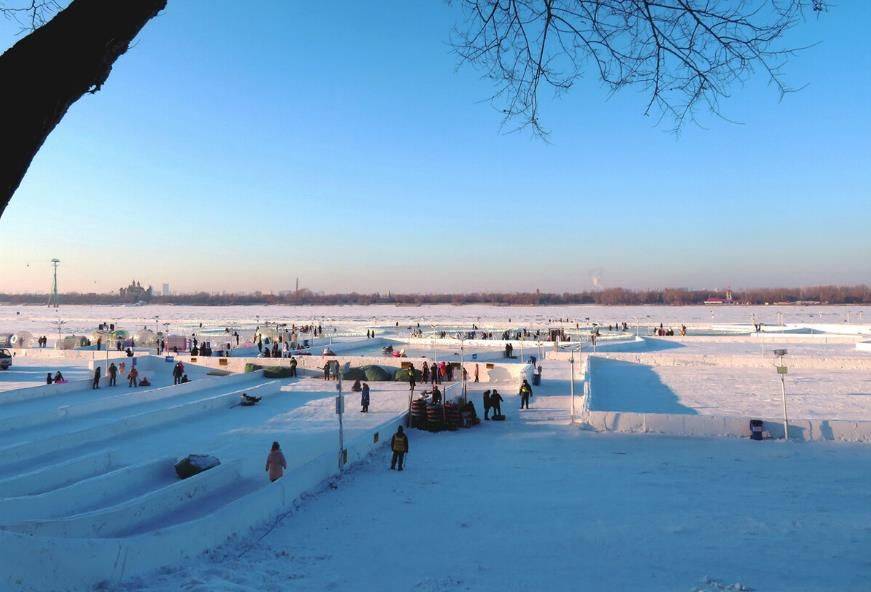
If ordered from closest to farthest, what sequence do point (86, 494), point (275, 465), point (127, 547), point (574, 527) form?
point (127, 547), point (574, 527), point (86, 494), point (275, 465)

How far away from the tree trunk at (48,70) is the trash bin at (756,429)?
13860 millimetres

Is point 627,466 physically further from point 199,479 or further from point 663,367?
point 663,367

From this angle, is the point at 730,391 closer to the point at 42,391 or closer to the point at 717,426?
the point at 717,426

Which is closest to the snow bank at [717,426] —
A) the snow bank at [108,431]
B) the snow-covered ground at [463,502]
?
the snow-covered ground at [463,502]

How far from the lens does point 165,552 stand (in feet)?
20.0

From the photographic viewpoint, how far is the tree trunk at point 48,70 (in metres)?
2.51

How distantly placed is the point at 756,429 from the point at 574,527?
24.7 ft

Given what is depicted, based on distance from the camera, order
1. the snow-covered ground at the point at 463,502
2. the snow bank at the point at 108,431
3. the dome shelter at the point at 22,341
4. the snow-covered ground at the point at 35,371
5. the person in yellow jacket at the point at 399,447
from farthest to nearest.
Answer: the dome shelter at the point at 22,341
the snow-covered ground at the point at 35,371
the snow bank at the point at 108,431
the person in yellow jacket at the point at 399,447
the snow-covered ground at the point at 463,502

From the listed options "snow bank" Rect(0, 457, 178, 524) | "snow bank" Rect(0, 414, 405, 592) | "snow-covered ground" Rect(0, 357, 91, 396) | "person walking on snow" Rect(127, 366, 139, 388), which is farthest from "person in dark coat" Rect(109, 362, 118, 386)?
"snow bank" Rect(0, 414, 405, 592)

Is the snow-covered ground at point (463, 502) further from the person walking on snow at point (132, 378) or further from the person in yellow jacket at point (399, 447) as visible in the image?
the person walking on snow at point (132, 378)

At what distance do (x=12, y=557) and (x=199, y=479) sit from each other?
426 cm

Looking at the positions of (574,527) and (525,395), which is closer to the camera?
(574,527)

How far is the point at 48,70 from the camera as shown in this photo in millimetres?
2551

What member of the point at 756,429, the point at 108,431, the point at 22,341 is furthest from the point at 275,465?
the point at 22,341
